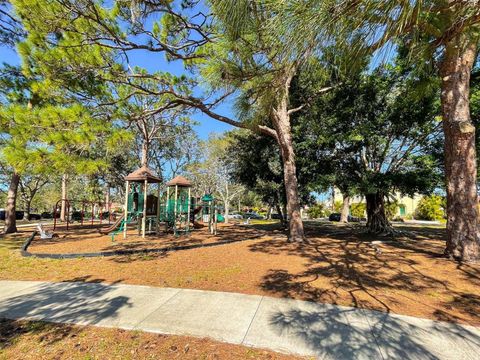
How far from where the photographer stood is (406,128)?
10.5 m

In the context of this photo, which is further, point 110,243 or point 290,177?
point 290,177

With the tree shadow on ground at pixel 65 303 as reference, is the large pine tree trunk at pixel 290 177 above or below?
above

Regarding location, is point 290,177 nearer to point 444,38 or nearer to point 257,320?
point 444,38

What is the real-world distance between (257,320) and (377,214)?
11.1 meters

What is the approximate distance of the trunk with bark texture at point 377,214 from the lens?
12328mm

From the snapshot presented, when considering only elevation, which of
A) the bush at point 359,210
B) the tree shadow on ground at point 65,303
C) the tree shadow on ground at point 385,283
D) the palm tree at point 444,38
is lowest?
the tree shadow on ground at point 65,303

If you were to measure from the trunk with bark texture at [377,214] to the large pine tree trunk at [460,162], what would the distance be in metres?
6.33

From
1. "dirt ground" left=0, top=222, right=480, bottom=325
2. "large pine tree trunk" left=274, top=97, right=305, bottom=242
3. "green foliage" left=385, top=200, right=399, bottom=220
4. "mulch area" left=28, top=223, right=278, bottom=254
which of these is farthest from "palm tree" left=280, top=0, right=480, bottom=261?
"mulch area" left=28, top=223, right=278, bottom=254

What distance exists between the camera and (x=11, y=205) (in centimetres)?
1273

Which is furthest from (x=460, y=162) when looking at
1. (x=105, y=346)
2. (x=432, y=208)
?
(x=432, y=208)

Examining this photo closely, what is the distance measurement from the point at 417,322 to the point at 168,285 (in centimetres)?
377

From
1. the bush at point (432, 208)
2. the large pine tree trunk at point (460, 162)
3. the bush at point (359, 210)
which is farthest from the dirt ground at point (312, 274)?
the bush at point (432, 208)

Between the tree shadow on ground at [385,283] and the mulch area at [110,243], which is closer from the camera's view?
the tree shadow on ground at [385,283]

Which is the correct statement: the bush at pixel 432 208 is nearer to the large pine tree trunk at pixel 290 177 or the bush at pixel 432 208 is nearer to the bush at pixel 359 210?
the bush at pixel 359 210
